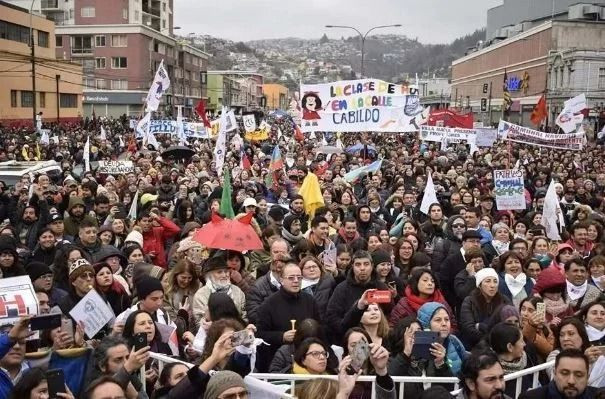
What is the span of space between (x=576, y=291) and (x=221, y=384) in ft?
14.4

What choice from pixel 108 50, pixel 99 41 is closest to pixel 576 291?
pixel 108 50

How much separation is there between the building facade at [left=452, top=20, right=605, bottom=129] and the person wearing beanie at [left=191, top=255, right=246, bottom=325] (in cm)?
4419

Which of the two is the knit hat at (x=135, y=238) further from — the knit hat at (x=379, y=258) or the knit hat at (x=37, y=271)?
the knit hat at (x=379, y=258)

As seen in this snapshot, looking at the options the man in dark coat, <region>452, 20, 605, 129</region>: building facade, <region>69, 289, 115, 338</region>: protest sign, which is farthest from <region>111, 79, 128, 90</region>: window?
<region>69, 289, 115, 338</region>: protest sign

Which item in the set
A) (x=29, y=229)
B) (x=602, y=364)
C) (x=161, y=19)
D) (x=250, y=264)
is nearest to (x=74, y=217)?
(x=29, y=229)

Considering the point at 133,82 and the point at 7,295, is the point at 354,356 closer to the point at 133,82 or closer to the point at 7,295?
the point at 7,295

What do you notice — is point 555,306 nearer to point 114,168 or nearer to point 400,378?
point 400,378

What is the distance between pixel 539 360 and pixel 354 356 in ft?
6.80

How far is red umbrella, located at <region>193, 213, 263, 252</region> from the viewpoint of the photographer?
7.02 m

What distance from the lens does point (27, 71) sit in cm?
4919

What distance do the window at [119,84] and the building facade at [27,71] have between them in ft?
57.6

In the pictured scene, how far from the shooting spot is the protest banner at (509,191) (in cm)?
1216

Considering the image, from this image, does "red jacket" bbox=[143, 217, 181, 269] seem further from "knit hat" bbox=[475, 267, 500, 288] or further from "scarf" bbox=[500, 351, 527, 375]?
"scarf" bbox=[500, 351, 527, 375]

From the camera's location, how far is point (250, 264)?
26.8 ft
